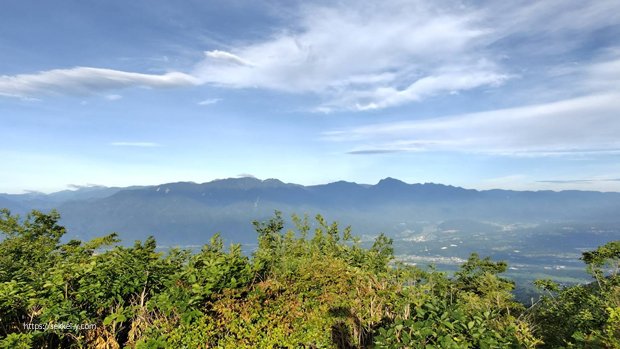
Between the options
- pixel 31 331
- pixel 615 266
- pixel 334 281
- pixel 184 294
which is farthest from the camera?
pixel 615 266

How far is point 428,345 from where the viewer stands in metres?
3.61

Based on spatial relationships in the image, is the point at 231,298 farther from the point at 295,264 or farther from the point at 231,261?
the point at 295,264

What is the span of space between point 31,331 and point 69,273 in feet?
3.13

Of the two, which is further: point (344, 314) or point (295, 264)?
point (295, 264)

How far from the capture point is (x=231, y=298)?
616 centimetres

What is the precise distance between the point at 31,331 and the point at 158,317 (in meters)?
1.82

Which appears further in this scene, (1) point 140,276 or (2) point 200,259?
(2) point 200,259

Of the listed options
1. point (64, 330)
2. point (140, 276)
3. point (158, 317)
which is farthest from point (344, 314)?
point (64, 330)

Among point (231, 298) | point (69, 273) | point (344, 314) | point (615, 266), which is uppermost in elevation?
point (69, 273)

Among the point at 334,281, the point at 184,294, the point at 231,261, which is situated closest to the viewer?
the point at 184,294

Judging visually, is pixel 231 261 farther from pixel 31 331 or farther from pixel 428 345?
pixel 428 345

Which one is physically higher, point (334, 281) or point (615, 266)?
point (334, 281)

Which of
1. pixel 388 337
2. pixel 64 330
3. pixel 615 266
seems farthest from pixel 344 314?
pixel 615 266

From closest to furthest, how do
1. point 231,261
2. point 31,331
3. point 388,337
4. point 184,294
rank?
point 388,337 → point 31,331 → point 184,294 → point 231,261
